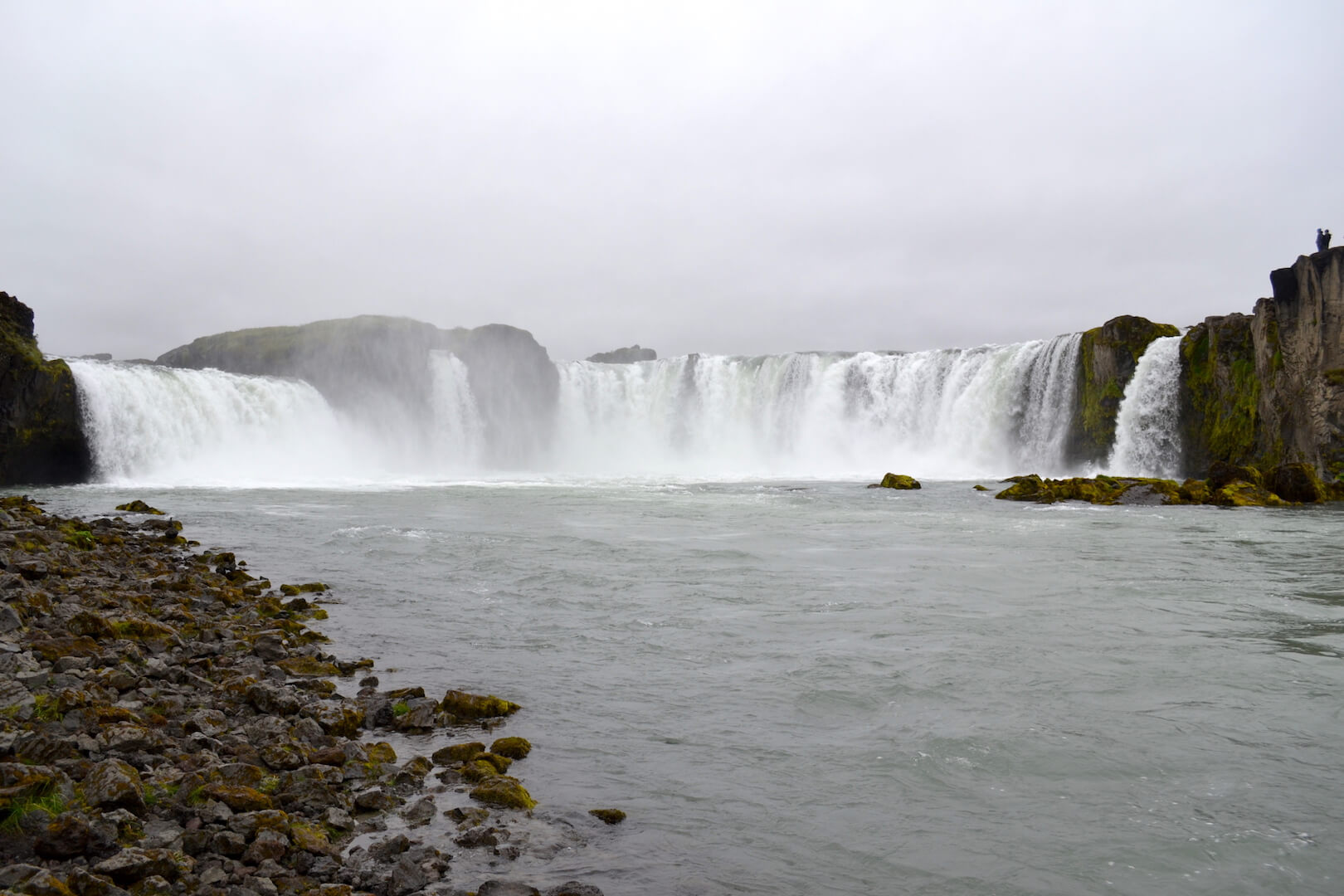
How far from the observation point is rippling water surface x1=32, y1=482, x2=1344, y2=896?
4.26 metres

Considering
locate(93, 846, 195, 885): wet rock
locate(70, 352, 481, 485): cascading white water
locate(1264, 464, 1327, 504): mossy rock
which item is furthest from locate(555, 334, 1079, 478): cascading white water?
locate(93, 846, 195, 885): wet rock

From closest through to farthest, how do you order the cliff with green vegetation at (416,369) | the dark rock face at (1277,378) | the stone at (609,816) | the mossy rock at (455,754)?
1. the stone at (609,816)
2. the mossy rock at (455,754)
3. the dark rock face at (1277,378)
4. the cliff with green vegetation at (416,369)

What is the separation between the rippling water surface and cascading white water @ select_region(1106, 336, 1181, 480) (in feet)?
67.6

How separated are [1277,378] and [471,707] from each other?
32426mm

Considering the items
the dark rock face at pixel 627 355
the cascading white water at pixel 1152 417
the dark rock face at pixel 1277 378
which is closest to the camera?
the dark rock face at pixel 1277 378

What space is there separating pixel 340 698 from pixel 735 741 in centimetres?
285

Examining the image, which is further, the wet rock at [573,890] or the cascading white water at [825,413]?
the cascading white water at [825,413]

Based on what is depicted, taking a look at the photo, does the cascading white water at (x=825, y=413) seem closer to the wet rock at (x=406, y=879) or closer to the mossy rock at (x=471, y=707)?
the mossy rock at (x=471, y=707)

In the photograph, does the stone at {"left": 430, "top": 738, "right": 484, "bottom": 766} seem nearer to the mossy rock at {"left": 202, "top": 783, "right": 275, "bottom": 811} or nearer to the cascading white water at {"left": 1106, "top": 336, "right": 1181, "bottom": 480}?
the mossy rock at {"left": 202, "top": 783, "right": 275, "bottom": 811}

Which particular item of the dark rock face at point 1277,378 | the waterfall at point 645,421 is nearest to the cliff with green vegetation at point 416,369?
the waterfall at point 645,421

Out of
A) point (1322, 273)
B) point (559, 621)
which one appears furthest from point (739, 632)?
point (1322, 273)

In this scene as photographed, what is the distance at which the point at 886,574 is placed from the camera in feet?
41.2

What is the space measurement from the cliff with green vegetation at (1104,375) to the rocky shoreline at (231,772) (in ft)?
119

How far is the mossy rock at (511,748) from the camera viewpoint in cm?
543
